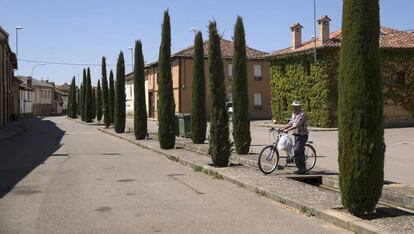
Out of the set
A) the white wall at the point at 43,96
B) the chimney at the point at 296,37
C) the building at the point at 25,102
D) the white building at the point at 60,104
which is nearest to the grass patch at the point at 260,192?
the chimney at the point at 296,37

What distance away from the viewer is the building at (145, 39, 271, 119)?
2009 inches

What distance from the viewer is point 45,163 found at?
15898 millimetres

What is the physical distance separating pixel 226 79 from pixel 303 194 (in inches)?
1617

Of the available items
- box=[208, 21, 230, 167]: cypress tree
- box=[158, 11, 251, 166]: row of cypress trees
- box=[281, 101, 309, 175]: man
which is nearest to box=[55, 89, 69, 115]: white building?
box=[158, 11, 251, 166]: row of cypress trees

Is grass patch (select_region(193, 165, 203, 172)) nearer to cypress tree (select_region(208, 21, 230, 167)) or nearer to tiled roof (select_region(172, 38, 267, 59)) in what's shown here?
cypress tree (select_region(208, 21, 230, 167))

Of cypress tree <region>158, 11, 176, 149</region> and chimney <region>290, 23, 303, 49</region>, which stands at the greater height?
chimney <region>290, 23, 303, 49</region>

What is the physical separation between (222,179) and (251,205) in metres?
3.31

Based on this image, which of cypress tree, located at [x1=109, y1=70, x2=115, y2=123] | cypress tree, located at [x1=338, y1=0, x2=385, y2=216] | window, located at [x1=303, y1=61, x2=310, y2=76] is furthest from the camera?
cypress tree, located at [x1=109, y1=70, x2=115, y2=123]

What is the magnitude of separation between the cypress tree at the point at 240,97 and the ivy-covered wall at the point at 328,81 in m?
18.7

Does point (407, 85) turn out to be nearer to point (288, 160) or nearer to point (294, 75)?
point (294, 75)

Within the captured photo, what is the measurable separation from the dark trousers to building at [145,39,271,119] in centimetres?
3658

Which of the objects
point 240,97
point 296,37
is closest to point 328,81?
point 296,37

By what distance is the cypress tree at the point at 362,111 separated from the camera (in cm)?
701

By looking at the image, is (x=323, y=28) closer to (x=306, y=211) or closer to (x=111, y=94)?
(x=111, y=94)
